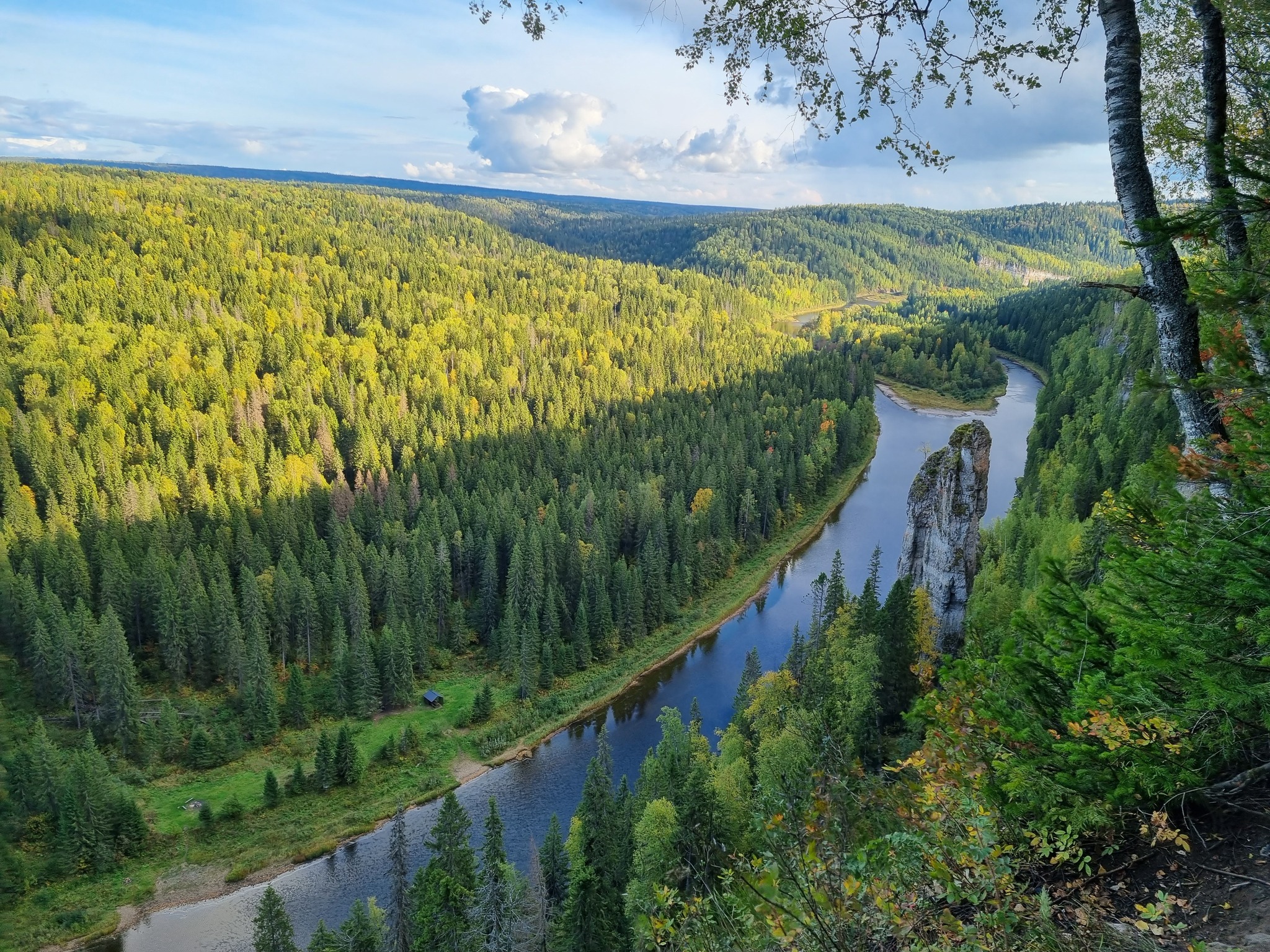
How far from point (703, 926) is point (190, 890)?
37.5 meters

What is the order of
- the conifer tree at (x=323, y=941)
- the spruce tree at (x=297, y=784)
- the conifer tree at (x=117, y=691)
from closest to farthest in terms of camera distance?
the conifer tree at (x=323, y=941)
the spruce tree at (x=297, y=784)
the conifer tree at (x=117, y=691)

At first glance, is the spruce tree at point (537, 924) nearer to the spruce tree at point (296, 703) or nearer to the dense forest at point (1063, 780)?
the dense forest at point (1063, 780)

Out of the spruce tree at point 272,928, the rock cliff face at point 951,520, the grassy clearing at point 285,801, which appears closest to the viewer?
the spruce tree at point 272,928

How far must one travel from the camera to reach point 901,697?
3108cm

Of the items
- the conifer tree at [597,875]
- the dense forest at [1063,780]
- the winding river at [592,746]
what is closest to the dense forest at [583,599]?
the dense forest at [1063,780]

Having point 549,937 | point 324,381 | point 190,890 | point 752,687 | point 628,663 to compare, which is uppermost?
point 324,381

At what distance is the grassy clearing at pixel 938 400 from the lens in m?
109

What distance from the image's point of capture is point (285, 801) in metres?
37.4

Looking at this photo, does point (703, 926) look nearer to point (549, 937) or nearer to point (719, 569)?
point (549, 937)

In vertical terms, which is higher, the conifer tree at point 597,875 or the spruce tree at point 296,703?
the conifer tree at point 597,875

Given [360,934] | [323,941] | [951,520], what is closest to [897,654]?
[951,520]

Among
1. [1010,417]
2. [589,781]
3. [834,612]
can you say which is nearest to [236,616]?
[589,781]

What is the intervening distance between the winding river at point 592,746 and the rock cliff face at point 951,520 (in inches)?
610

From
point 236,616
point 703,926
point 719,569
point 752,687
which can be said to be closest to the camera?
point 703,926
